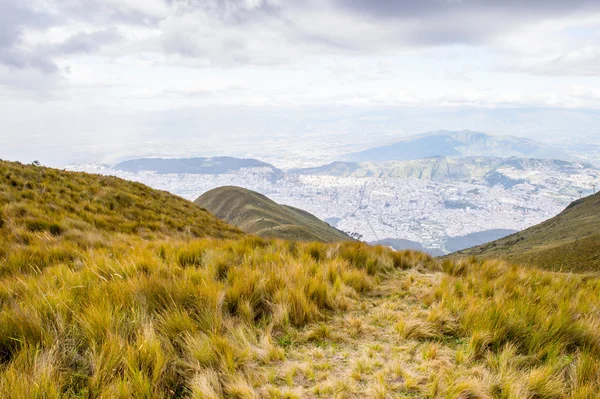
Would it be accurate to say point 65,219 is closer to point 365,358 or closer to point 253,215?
point 365,358

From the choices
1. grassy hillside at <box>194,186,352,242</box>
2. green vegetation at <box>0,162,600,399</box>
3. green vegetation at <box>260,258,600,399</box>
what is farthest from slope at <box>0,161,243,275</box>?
grassy hillside at <box>194,186,352,242</box>

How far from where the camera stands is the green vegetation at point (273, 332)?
239cm

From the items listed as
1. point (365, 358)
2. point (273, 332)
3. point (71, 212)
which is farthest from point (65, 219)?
point (365, 358)

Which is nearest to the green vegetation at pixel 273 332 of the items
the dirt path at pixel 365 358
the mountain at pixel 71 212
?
the dirt path at pixel 365 358

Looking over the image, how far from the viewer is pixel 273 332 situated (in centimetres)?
344

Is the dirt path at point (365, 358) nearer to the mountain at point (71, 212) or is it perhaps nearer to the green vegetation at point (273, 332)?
the green vegetation at point (273, 332)

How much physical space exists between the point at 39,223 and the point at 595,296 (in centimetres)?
1188

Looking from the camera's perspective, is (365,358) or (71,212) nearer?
(365,358)

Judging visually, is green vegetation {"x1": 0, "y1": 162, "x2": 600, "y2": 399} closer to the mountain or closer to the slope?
the slope

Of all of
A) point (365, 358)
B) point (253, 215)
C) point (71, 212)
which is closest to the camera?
point (365, 358)

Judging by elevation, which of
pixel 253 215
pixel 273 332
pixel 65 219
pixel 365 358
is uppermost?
pixel 65 219

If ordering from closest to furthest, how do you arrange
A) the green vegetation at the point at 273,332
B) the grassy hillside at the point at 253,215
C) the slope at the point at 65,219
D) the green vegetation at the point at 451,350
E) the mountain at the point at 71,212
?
the green vegetation at the point at 273,332
the green vegetation at the point at 451,350
the slope at the point at 65,219
the mountain at the point at 71,212
the grassy hillside at the point at 253,215

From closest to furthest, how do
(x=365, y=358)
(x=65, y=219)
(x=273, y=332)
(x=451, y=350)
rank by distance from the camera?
(x=365, y=358) < (x=451, y=350) < (x=273, y=332) < (x=65, y=219)

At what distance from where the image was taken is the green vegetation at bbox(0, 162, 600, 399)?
2.39 m
